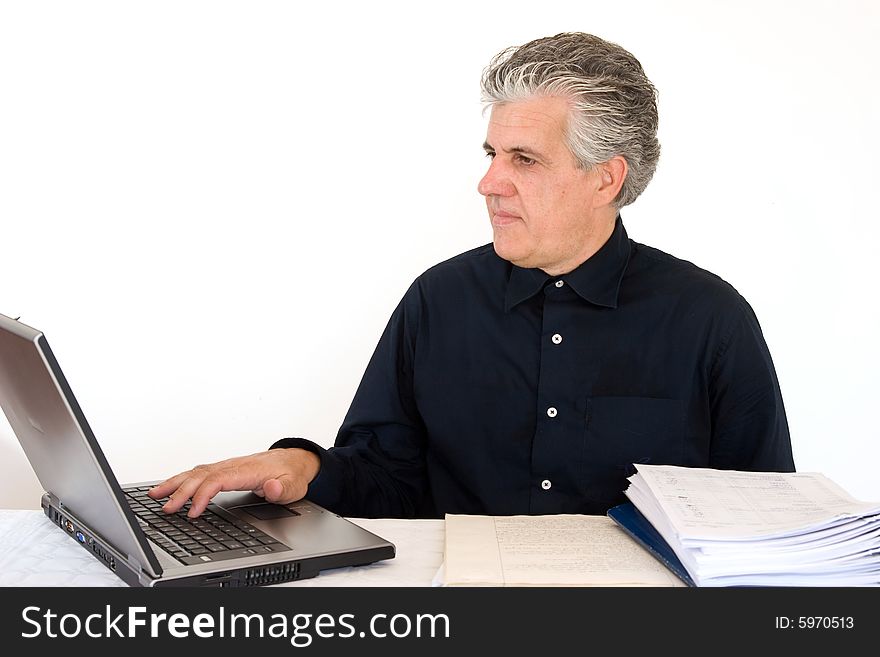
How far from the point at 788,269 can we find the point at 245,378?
59.3 inches

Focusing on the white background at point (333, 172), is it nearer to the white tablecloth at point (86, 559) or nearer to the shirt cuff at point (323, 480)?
the shirt cuff at point (323, 480)

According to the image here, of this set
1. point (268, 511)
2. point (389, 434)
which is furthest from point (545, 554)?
point (389, 434)

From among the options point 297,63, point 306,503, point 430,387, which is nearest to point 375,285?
point 297,63

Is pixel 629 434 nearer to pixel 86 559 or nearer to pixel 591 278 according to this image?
pixel 591 278

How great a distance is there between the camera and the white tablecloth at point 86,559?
1166mm

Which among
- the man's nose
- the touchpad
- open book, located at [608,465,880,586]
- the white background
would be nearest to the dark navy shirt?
the man's nose

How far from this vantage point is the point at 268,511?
4.50 ft

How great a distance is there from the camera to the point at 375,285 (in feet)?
8.68

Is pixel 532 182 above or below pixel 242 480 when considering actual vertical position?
above

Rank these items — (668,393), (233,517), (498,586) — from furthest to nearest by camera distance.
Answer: (668,393) < (233,517) < (498,586)

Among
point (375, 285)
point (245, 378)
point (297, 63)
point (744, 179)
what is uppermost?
point (297, 63)

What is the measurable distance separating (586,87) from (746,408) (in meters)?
0.64

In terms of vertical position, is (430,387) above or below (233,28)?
below
